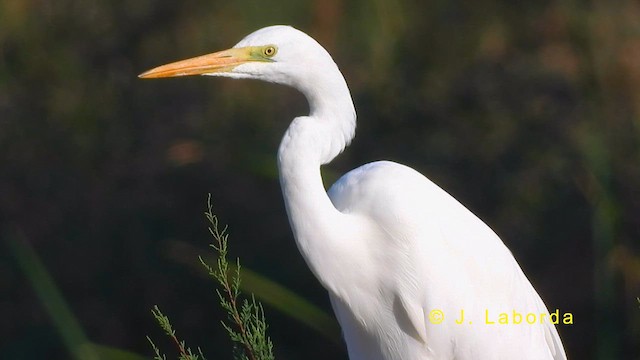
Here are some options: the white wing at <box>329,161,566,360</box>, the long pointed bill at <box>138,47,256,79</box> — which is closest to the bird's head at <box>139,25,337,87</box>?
the long pointed bill at <box>138,47,256,79</box>

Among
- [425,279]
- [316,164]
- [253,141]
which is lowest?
[253,141]

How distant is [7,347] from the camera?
4.75m

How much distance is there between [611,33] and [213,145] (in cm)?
170

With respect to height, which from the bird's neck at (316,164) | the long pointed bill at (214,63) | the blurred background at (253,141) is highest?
the long pointed bill at (214,63)

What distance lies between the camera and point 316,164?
2.12 meters

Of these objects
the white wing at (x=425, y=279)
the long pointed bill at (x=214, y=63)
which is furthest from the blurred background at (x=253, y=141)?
the long pointed bill at (x=214, y=63)

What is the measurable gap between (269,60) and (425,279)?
1.77ft

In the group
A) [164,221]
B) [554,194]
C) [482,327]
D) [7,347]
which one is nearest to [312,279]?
[164,221]

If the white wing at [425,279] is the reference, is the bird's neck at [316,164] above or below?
above

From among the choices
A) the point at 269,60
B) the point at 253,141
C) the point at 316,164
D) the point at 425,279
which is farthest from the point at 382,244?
the point at 253,141

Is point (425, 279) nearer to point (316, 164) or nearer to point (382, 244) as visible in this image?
point (382, 244)

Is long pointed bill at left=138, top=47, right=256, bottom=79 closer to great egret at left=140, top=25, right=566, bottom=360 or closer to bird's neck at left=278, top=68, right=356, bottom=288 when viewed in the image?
great egret at left=140, top=25, right=566, bottom=360

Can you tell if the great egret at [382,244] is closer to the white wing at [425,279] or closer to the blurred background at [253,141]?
the white wing at [425,279]

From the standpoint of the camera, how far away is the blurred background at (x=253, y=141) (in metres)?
4.42
